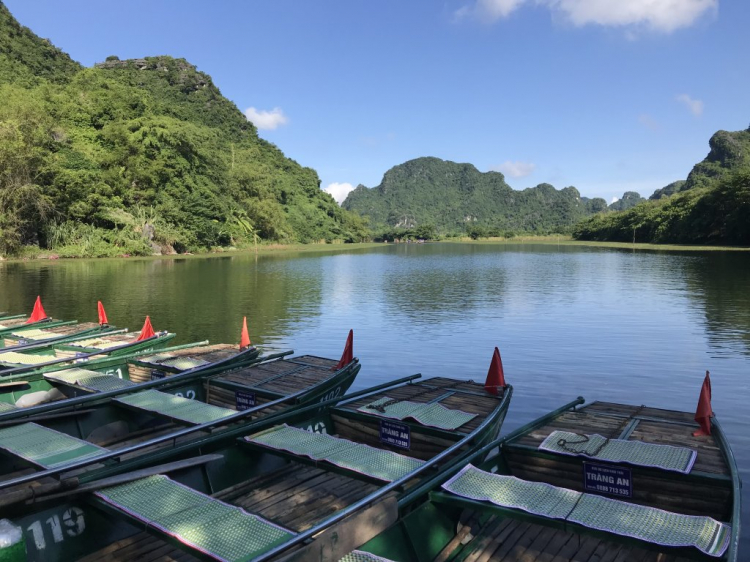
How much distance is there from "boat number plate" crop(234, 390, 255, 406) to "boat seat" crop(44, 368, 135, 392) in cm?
178

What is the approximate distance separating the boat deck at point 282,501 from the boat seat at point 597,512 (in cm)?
141

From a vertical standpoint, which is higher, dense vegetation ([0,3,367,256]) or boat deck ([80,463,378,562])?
dense vegetation ([0,3,367,256])

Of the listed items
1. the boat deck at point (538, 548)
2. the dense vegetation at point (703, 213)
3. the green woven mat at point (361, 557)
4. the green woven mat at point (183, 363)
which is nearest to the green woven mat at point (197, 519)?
the green woven mat at point (361, 557)

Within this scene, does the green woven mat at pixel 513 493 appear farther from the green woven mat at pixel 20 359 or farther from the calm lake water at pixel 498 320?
the green woven mat at pixel 20 359

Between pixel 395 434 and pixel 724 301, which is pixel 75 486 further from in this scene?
pixel 724 301

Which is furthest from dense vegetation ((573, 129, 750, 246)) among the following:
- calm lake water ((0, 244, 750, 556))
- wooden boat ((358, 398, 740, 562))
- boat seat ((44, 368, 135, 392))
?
boat seat ((44, 368, 135, 392))

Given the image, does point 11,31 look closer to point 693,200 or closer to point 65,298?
point 65,298

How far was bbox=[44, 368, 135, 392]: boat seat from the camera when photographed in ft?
28.9

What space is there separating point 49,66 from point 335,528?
115 m

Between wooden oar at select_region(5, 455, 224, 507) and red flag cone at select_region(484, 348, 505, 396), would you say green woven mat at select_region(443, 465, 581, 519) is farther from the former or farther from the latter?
red flag cone at select_region(484, 348, 505, 396)

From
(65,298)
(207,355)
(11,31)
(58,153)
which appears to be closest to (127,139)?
(58,153)

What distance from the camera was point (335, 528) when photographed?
3609mm

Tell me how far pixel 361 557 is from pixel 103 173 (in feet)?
224

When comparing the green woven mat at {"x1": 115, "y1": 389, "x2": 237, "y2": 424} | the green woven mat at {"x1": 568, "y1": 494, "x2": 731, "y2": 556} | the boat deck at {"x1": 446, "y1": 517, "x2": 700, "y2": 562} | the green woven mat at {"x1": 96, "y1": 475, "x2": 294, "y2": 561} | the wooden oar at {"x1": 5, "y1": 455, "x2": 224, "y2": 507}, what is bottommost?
the boat deck at {"x1": 446, "y1": 517, "x2": 700, "y2": 562}
